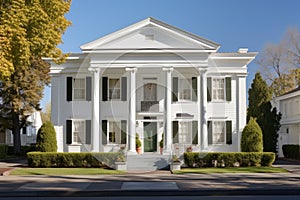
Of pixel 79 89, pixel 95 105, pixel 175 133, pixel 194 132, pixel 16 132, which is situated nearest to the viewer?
pixel 95 105

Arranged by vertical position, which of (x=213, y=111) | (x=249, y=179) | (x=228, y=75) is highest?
(x=228, y=75)

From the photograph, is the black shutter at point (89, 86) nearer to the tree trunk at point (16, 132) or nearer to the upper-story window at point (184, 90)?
the upper-story window at point (184, 90)

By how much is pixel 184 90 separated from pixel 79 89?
7708mm

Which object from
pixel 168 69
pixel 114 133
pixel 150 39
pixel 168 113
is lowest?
pixel 114 133

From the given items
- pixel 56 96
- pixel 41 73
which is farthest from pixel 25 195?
pixel 41 73

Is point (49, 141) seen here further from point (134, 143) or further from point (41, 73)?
point (41, 73)

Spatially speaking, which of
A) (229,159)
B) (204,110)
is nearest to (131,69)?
(204,110)

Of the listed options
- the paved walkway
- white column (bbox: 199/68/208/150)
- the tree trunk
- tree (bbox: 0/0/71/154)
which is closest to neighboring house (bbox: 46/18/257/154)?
white column (bbox: 199/68/208/150)

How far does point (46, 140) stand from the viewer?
101ft

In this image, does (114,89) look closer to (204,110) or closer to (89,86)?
(89,86)

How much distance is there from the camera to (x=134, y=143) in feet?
103

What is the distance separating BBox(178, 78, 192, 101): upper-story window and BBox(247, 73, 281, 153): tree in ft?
22.9

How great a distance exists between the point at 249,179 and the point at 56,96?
1744cm

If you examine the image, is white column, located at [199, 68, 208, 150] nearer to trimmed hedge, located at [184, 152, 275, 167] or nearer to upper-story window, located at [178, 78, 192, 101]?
upper-story window, located at [178, 78, 192, 101]
